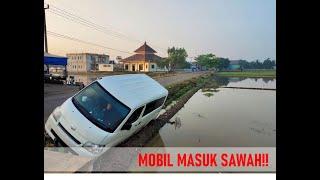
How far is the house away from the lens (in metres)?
4.17

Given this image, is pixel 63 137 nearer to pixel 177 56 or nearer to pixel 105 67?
pixel 105 67

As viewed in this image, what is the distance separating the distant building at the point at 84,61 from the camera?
13.8ft

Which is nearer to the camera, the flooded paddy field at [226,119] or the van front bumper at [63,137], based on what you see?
the van front bumper at [63,137]

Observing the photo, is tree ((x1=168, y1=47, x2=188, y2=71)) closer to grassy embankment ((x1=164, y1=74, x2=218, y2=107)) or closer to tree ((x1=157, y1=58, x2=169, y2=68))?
tree ((x1=157, y1=58, x2=169, y2=68))

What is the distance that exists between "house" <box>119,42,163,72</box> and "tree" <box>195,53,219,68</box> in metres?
0.51

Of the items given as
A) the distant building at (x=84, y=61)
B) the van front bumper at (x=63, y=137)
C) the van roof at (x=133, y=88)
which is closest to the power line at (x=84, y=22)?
the distant building at (x=84, y=61)

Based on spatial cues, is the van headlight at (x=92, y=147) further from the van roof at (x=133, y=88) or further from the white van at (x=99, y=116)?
the van roof at (x=133, y=88)

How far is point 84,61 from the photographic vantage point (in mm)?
4227

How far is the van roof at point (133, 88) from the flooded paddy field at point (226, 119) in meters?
0.43

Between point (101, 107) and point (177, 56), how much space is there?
120cm

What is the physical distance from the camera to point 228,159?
4.09 m

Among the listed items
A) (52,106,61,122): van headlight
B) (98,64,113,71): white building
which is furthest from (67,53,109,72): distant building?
(52,106,61,122): van headlight
